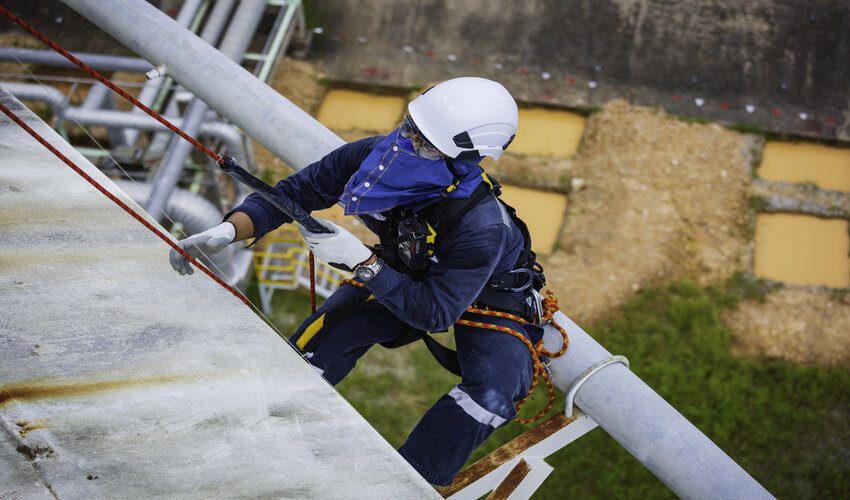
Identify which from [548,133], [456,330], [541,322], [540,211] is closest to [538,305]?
[541,322]

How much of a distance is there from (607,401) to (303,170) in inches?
66.8

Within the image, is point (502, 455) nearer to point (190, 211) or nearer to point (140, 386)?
point (140, 386)

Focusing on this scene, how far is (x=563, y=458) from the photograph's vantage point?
8.27m

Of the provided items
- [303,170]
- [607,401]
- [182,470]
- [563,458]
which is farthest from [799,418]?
[182,470]

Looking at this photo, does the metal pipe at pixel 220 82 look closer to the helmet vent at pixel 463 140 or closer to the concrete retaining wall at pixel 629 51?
the helmet vent at pixel 463 140

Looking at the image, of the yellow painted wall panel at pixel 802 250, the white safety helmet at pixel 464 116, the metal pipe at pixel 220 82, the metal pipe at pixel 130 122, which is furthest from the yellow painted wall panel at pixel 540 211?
the white safety helmet at pixel 464 116

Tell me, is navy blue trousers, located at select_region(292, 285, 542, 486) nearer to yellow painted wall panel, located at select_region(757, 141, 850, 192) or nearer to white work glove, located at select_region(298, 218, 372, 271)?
white work glove, located at select_region(298, 218, 372, 271)

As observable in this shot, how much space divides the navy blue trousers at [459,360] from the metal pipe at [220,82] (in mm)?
806

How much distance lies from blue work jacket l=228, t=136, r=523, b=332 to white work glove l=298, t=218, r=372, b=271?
0.12m

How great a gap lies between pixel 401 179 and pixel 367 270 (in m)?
0.43

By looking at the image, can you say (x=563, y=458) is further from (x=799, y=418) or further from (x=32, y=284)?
(x=32, y=284)

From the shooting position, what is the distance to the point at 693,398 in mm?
8570

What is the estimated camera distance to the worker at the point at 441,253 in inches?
134

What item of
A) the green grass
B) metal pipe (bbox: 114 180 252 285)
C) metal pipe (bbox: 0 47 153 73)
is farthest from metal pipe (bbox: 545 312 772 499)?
metal pipe (bbox: 0 47 153 73)
